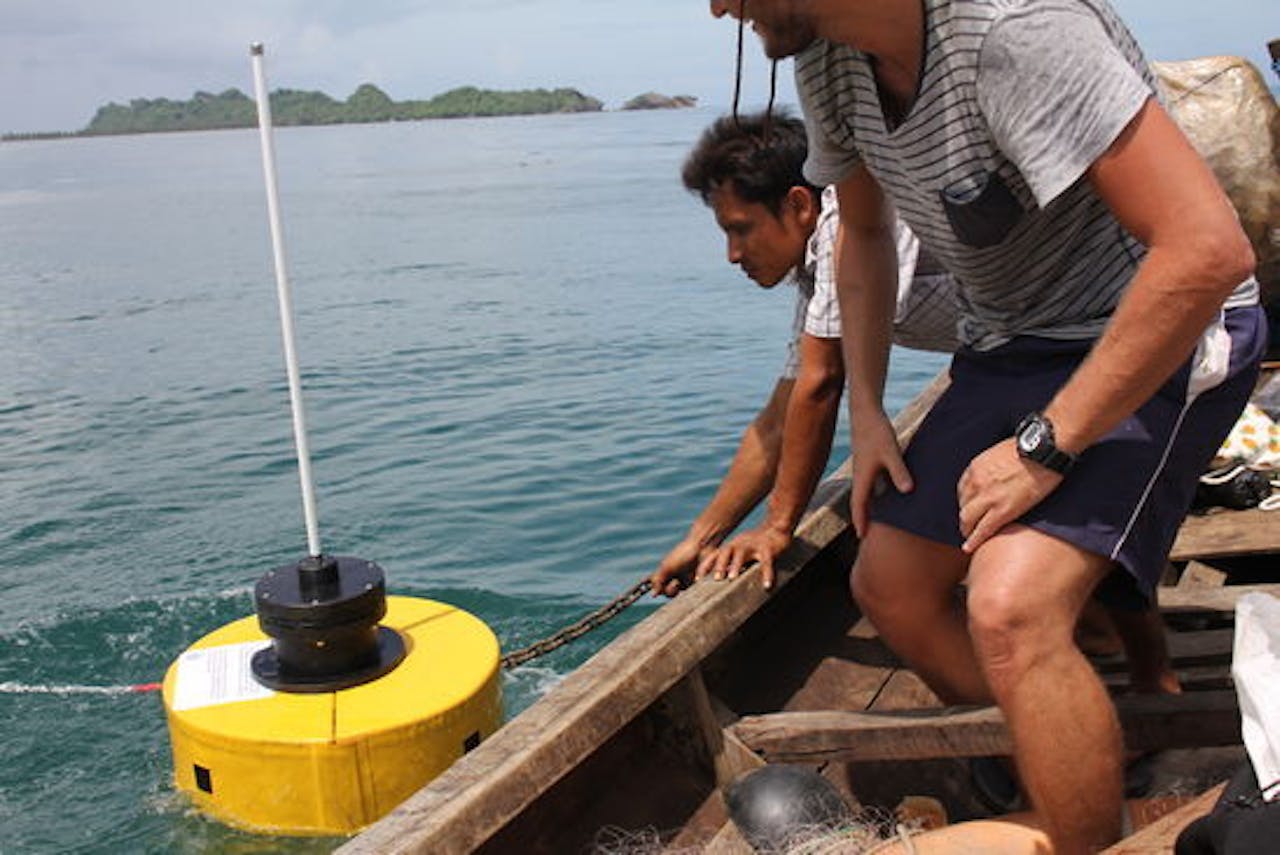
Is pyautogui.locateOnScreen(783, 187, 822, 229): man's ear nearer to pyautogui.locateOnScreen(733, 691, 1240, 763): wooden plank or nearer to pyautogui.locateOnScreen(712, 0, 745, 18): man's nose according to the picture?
pyautogui.locateOnScreen(712, 0, 745, 18): man's nose

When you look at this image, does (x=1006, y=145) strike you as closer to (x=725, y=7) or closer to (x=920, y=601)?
(x=725, y=7)

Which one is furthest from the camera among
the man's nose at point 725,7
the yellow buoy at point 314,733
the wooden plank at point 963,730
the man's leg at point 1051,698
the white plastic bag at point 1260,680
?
the yellow buoy at point 314,733

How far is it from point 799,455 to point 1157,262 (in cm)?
151

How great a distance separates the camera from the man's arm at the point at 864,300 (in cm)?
323

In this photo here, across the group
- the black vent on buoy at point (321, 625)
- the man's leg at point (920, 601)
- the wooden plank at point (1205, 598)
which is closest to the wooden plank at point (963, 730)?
the man's leg at point (920, 601)

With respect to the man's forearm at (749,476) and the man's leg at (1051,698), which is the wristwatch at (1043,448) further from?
the man's forearm at (749,476)

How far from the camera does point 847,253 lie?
3.33 meters

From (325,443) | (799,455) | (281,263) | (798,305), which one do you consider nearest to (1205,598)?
(799,455)

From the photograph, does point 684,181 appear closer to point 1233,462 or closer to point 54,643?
point 1233,462

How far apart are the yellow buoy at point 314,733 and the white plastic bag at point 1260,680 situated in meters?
2.22

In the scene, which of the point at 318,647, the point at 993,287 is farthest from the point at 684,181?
the point at 318,647

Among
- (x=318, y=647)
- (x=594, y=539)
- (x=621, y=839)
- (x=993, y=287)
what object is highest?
(x=993, y=287)

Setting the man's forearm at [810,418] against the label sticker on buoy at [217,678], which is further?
the label sticker on buoy at [217,678]

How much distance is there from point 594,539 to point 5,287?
59.2 ft
